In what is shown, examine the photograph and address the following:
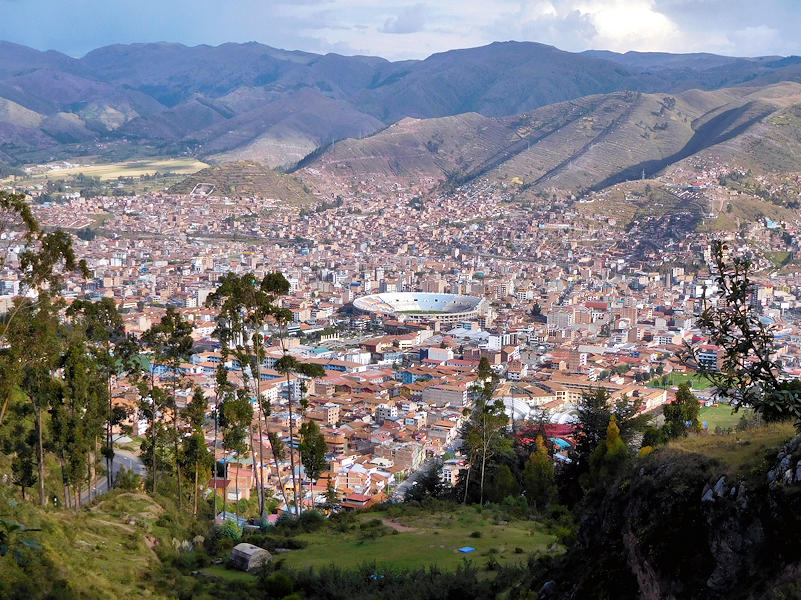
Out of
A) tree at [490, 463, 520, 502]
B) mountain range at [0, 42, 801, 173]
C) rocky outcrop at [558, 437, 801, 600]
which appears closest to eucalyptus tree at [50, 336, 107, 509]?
tree at [490, 463, 520, 502]

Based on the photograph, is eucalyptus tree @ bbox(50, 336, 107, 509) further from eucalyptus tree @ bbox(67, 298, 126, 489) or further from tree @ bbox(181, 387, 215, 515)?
tree @ bbox(181, 387, 215, 515)

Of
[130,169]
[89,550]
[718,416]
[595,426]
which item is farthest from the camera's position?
[130,169]

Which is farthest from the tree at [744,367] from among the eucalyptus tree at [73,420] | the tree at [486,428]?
the eucalyptus tree at [73,420]

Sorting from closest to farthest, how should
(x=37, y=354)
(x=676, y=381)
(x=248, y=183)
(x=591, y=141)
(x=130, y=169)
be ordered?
1. (x=37, y=354)
2. (x=676, y=381)
3. (x=248, y=183)
4. (x=591, y=141)
5. (x=130, y=169)

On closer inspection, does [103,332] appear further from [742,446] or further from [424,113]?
[424,113]

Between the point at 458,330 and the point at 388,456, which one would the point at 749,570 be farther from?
the point at 458,330

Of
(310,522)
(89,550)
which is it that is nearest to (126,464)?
(310,522)

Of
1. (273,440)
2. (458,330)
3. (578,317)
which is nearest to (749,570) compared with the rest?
(273,440)

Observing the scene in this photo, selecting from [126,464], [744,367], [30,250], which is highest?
[30,250]
